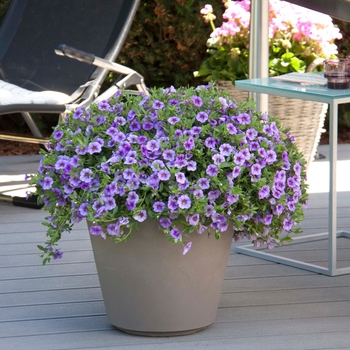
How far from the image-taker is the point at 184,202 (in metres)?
1.81

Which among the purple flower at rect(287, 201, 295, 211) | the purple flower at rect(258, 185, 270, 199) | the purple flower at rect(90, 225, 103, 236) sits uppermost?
the purple flower at rect(258, 185, 270, 199)

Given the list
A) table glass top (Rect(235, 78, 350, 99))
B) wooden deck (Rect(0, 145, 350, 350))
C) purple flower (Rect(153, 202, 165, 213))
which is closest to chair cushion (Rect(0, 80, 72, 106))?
wooden deck (Rect(0, 145, 350, 350))

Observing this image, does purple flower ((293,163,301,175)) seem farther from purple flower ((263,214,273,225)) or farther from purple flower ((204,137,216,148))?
purple flower ((204,137,216,148))

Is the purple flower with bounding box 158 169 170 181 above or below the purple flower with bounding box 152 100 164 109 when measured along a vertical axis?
below

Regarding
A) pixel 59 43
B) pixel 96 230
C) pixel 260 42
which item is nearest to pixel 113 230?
pixel 96 230

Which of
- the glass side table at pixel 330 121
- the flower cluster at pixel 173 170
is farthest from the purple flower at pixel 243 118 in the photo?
the glass side table at pixel 330 121

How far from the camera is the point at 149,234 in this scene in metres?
1.90

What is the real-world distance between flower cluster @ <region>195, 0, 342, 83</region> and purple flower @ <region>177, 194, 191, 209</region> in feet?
6.80

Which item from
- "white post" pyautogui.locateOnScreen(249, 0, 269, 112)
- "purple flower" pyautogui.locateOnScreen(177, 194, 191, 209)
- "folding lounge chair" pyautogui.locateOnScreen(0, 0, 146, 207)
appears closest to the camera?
"purple flower" pyautogui.locateOnScreen(177, 194, 191, 209)

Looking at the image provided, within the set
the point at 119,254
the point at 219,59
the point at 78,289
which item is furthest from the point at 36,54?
the point at 119,254

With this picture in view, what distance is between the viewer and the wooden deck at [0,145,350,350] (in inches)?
79.3

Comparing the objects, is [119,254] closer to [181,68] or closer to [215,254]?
[215,254]

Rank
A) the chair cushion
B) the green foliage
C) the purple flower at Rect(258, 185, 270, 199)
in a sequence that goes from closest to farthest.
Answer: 1. the purple flower at Rect(258, 185, 270, 199)
2. the chair cushion
3. the green foliage

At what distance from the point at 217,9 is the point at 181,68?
1.36 feet
